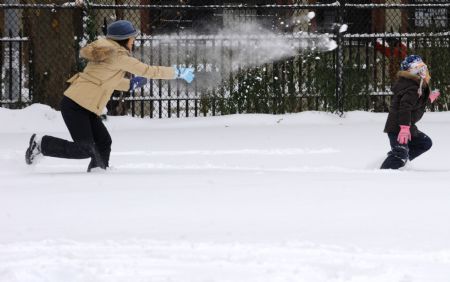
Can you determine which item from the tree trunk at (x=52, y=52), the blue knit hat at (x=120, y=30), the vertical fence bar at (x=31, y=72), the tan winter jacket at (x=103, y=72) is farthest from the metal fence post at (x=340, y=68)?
the blue knit hat at (x=120, y=30)

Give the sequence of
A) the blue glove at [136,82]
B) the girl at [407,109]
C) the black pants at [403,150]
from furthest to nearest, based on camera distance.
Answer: the blue glove at [136,82]
the black pants at [403,150]
the girl at [407,109]

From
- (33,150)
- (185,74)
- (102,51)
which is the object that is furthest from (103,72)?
(33,150)

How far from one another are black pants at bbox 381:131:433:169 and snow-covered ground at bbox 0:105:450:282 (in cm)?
24

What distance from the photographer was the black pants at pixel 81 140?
7.67 m

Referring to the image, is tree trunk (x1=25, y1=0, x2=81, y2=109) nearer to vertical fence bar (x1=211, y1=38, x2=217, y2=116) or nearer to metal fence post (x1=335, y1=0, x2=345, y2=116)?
vertical fence bar (x1=211, y1=38, x2=217, y2=116)

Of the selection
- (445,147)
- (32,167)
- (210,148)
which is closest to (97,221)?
(32,167)

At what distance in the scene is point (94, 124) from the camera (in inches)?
309

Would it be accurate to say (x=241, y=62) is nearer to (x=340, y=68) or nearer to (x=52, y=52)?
(x=340, y=68)

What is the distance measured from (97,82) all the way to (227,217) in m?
Answer: 2.39

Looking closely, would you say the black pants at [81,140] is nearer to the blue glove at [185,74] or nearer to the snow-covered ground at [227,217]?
the snow-covered ground at [227,217]

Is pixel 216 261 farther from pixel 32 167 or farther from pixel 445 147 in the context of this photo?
pixel 445 147

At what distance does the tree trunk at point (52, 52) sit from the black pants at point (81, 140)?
15.1 ft

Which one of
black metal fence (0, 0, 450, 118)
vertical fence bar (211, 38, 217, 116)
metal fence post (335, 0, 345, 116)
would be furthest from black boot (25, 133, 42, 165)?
metal fence post (335, 0, 345, 116)

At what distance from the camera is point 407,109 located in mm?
7797
